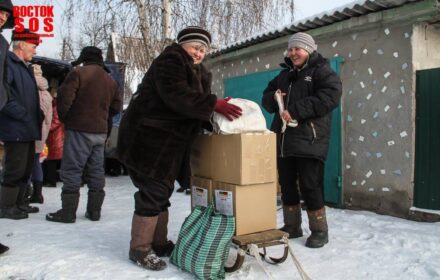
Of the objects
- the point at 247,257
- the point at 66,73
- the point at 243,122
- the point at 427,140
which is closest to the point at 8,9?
the point at 243,122

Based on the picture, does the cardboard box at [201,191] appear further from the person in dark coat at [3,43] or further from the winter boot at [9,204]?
the winter boot at [9,204]

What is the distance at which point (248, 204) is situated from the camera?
298cm

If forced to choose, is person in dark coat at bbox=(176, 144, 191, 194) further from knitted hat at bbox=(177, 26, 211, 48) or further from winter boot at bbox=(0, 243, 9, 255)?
winter boot at bbox=(0, 243, 9, 255)

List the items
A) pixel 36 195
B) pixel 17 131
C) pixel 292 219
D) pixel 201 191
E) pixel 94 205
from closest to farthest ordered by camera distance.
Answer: pixel 201 191
pixel 292 219
pixel 17 131
pixel 94 205
pixel 36 195

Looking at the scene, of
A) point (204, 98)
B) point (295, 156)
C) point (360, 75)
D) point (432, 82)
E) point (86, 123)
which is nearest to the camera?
point (204, 98)

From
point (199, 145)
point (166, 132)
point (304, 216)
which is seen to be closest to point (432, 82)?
point (304, 216)

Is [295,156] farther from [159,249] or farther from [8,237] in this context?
[8,237]

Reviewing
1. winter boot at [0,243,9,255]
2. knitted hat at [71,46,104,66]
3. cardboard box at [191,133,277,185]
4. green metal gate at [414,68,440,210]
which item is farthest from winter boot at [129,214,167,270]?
green metal gate at [414,68,440,210]

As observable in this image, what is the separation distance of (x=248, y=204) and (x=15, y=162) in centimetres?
253

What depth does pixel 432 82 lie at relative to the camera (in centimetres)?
464

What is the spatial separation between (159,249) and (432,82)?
332 cm

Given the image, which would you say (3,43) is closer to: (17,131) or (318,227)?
(17,131)

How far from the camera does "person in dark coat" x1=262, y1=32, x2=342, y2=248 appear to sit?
3.52 metres

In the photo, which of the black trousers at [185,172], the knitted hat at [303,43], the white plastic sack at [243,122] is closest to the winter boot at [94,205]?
the black trousers at [185,172]
